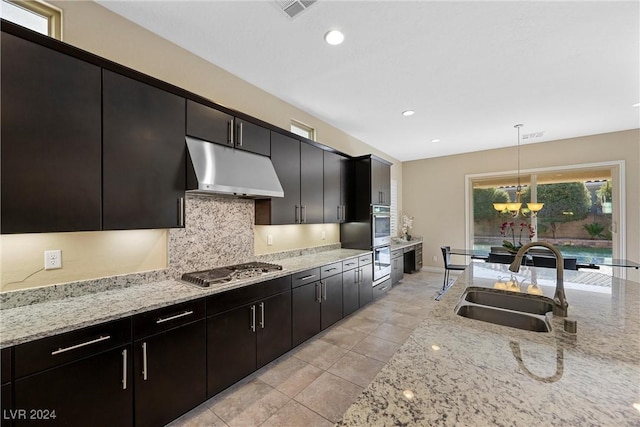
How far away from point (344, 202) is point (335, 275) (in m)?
1.32

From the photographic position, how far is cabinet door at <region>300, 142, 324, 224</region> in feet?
11.0

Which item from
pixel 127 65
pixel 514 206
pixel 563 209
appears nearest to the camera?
pixel 127 65

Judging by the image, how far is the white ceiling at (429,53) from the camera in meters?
2.04

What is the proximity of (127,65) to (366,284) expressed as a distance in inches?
150

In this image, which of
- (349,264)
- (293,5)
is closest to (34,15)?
(293,5)

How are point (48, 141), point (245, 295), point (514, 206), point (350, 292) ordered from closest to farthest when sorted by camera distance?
1. point (48, 141)
2. point (245, 295)
3. point (350, 292)
4. point (514, 206)


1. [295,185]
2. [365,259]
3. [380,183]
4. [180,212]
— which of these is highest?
[380,183]

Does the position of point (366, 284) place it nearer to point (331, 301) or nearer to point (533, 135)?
point (331, 301)

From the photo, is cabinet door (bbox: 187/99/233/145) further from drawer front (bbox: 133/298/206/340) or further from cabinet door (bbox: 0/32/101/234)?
drawer front (bbox: 133/298/206/340)

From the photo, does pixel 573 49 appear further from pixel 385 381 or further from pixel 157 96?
pixel 157 96

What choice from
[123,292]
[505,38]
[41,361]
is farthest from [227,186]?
[505,38]

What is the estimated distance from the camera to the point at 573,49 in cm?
246

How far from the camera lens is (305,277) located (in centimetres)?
288

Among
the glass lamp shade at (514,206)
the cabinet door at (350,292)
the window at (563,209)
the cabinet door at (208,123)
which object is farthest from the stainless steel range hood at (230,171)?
the window at (563,209)
